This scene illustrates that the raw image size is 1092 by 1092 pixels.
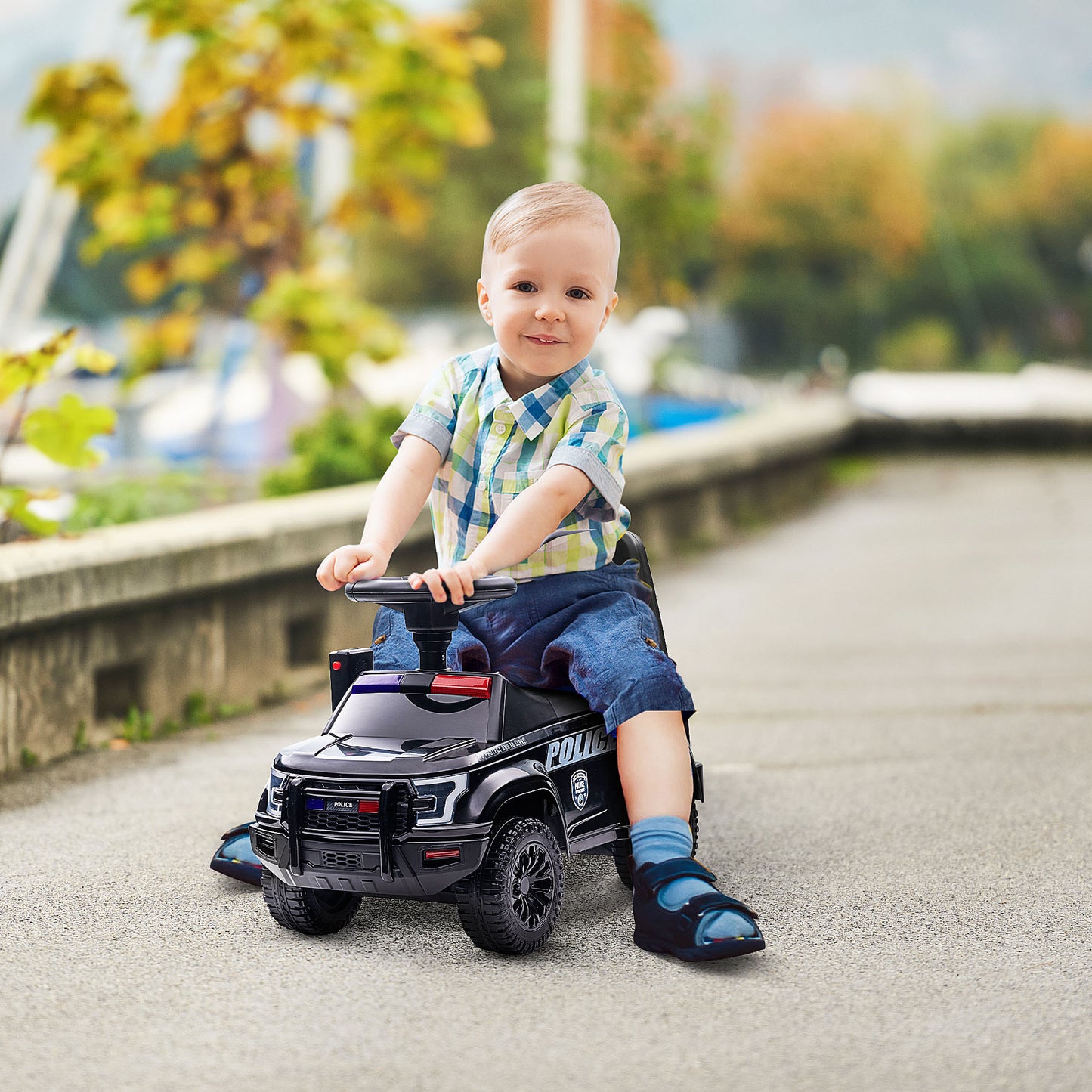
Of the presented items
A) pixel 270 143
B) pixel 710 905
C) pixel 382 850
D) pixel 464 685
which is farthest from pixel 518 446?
pixel 270 143

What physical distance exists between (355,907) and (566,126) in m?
12.5

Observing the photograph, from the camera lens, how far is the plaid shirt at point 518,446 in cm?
346

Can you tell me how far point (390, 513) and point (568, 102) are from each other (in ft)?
40.1

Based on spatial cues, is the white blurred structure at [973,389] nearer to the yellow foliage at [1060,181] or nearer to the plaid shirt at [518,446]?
the yellow foliage at [1060,181]

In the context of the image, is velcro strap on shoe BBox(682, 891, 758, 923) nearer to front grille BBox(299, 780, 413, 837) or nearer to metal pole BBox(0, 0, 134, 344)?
front grille BBox(299, 780, 413, 837)

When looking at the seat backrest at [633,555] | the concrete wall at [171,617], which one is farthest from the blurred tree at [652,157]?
the seat backrest at [633,555]

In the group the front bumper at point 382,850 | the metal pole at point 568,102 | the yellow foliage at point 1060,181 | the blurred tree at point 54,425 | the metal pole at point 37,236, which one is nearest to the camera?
the front bumper at point 382,850

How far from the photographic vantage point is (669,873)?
3.20 meters

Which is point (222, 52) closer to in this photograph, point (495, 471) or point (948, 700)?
point (948, 700)

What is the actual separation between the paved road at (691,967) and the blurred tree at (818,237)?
57950mm

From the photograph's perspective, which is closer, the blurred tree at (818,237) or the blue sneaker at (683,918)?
the blue sneaker at (683,918)

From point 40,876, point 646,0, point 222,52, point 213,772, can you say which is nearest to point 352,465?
point 222,52

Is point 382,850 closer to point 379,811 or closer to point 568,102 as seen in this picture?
point 379,811

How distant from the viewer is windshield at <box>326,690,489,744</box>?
315 cm
